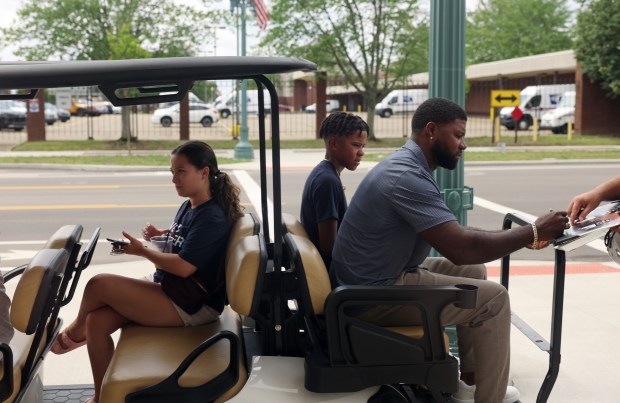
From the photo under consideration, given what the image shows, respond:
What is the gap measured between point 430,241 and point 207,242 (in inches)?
39.9

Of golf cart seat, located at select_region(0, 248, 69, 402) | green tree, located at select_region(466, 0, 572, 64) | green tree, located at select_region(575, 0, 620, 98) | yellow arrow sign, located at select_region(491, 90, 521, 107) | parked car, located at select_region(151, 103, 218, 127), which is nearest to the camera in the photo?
golf cart seat, located at select_region(0, 248, 69, 402)

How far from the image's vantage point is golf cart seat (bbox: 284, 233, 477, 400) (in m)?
3.04

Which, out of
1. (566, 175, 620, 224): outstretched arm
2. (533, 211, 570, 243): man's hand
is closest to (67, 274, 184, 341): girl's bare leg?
(533, 211, 570, 243): man's hand

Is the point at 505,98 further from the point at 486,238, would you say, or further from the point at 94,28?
the point at 486,238

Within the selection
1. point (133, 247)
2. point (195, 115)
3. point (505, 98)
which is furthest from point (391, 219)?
point (195, 115)

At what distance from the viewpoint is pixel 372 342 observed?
3113 millimetres

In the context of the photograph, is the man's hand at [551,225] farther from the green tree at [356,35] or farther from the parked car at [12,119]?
the parked car at [12,119]

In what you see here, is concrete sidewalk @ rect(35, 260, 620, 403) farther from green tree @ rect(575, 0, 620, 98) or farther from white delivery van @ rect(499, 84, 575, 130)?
white delivery van @ rect(499, 84, 575, 130)

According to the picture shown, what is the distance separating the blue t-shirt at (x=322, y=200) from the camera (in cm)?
420

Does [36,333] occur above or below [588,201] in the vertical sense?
below

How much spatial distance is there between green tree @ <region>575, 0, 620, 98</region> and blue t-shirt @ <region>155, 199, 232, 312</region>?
30258 mm

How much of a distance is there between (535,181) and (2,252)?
10.9 m

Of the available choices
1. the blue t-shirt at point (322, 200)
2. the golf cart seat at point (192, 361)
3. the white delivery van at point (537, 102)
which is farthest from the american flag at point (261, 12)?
the white delivery van at point (537, 102)

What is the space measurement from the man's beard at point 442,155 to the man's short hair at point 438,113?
10 centimetres
